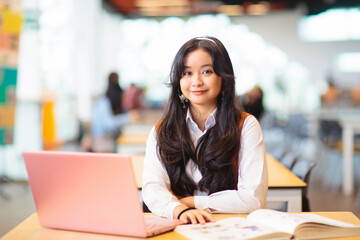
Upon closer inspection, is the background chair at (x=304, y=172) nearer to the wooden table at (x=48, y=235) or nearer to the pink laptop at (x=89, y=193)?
the wooden table at (x=48, y=235)

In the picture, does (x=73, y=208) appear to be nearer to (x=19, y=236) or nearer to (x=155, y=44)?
(x=19, y=236)

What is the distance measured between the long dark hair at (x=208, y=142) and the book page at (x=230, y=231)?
15.8 inches

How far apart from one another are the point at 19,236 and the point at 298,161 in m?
1.83

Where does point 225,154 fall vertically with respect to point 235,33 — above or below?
below

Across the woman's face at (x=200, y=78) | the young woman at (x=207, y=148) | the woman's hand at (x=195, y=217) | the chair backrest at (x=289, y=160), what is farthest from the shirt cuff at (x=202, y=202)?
the chair backrest at (x=289, y=160)

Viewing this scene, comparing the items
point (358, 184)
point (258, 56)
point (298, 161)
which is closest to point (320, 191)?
point (358, 184)

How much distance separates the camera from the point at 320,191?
521 centimetres

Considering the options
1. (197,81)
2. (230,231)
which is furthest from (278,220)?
(197,81)

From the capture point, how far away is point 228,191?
A: 168 centimetres

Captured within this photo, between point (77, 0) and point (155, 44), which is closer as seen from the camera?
point (77, 0)

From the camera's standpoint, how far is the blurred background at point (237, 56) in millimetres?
8195

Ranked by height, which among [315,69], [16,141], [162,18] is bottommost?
[16,141]

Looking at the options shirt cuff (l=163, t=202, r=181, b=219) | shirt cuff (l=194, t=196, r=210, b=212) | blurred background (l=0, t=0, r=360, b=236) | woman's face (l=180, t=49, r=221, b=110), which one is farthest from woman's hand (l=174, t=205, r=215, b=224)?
blurred background (l=0, t=0, r=360, b=236)

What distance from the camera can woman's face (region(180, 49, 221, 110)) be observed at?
174cm
